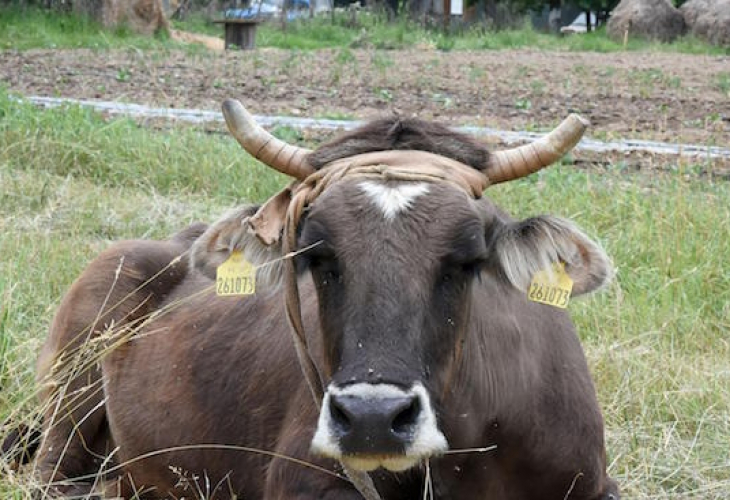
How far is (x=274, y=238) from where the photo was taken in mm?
4477

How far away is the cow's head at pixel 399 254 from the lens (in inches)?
150

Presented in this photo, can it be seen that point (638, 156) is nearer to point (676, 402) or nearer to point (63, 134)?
point (63, 134)

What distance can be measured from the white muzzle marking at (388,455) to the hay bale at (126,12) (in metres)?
27.2

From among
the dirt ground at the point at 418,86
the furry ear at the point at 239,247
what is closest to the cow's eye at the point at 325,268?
the furry ear at the point at 239,247

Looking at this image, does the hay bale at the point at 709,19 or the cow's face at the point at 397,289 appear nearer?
the cow's face at the point at 397,289

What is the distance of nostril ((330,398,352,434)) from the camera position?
3789mm

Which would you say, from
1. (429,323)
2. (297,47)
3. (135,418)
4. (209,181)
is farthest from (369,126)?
(297,47)

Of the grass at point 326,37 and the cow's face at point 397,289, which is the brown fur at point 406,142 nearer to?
the cow's face at point 397,289

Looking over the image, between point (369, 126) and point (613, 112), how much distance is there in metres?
11.3

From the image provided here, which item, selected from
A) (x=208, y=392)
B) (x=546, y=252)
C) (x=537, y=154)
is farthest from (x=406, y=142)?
(x=208, y=392)

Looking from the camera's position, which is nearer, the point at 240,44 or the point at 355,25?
the point at 240,44

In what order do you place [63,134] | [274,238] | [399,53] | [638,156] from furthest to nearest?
[399,53]
[638,156]
[63,134]
[274,238]

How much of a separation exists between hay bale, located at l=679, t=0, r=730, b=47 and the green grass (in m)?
25.5

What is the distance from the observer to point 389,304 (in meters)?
3.94
